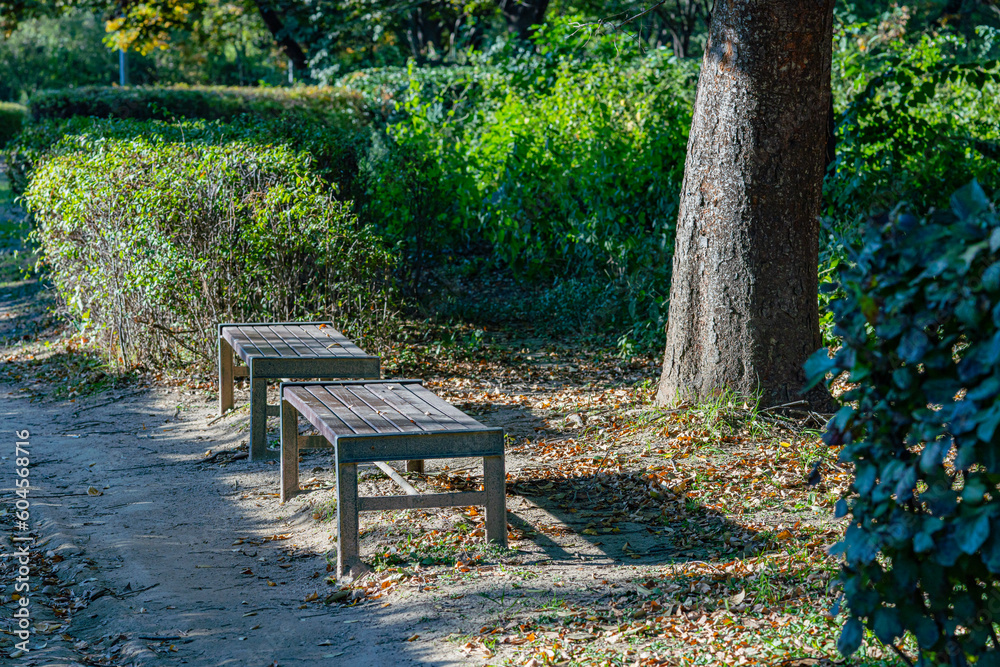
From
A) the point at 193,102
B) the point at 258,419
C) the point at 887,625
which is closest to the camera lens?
the point at 887,625

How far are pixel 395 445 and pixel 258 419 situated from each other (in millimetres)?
2036

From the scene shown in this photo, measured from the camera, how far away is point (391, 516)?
4.43 m

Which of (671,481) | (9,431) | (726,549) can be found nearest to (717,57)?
(671,481)

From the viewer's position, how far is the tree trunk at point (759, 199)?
509 cm

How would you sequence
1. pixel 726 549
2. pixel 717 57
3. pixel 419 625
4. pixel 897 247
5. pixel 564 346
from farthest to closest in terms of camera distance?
pixel 564 346 < pixel 717 57 < pixel 726 549 < pixel 419 625 < pixel 897 247

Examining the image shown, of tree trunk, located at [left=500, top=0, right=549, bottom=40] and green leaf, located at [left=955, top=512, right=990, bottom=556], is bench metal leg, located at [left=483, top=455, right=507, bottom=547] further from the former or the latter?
tree trunk, located at [left=500, top=0, right=549, bottom=40]

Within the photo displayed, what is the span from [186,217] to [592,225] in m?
3.52

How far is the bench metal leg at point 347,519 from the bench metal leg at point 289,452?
111 cm

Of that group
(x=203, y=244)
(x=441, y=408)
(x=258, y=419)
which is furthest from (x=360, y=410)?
(x=203, y=244)

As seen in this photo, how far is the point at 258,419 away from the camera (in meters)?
5.46

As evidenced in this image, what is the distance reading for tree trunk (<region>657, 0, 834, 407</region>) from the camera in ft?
16.7

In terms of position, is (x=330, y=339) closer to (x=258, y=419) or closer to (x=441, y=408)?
(x=258, y=419)

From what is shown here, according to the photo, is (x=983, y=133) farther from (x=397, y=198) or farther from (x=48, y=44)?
(x=48, y=44)

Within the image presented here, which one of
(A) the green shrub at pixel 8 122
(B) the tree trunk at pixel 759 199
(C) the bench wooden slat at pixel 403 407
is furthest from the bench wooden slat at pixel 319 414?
(A) the green shrub at pixel 8 122
